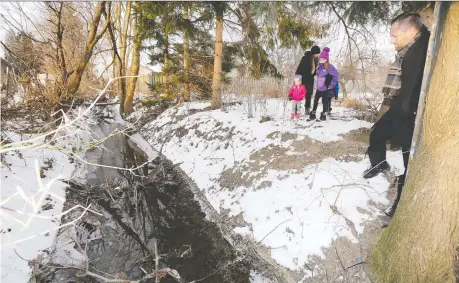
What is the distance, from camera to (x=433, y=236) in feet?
7.59

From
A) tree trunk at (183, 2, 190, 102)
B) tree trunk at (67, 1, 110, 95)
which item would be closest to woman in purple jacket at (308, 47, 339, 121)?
tree trunk at (67, 1, 110, 95)

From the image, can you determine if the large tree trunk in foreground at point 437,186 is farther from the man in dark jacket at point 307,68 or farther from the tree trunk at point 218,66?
the tree trunk at point 218,66

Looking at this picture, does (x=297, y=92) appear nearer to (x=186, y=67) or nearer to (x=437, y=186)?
(x=437, y=186)

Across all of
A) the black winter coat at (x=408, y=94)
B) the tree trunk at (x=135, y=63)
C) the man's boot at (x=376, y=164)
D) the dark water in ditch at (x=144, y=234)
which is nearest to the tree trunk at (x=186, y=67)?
the tree trunk at (x=135, y=63)

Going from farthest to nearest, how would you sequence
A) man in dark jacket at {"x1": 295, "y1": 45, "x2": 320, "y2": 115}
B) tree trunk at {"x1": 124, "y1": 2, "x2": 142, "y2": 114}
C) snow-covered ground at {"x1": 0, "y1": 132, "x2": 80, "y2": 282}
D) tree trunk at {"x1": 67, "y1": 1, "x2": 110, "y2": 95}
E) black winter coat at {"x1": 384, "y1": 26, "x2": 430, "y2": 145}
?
tree trunk at {"x1": 124, "y1": 2, "x2": 142, "y2": 114} → tree trunk at {"x1": 67, "y1": 1, "x2": 110, "y2": 95} → man in dark jacket at {"x1": 295, "y1": 45, "x2": 320, "y2": 115} → snow-covered ground at {"x1": 0, "y1": 132, "x2": 80, "y2": 282} → black winter coat at {"x1": 384, "y1": 26, "x2": 430, "y2": 145}

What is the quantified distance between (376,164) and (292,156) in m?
1.53

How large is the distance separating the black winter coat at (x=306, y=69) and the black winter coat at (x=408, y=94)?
3.34m

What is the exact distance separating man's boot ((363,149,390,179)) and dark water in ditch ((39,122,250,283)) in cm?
205

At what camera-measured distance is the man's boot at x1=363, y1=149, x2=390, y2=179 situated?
368 cm

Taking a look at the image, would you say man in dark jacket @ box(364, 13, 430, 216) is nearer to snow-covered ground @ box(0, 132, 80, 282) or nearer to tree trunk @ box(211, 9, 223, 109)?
snow-covered ground @ box(0, 132, 80, 282)

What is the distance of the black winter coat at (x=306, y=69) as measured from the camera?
6.36 m

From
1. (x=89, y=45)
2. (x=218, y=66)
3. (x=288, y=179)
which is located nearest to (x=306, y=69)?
(x=288, y=179)

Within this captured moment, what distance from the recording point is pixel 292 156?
5082 millimetres

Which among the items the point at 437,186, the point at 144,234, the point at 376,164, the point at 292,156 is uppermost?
the point at 437,186
